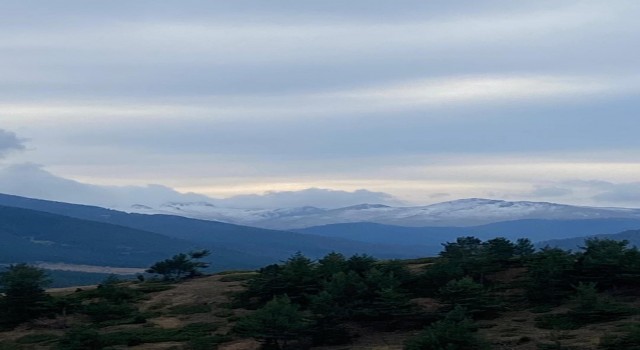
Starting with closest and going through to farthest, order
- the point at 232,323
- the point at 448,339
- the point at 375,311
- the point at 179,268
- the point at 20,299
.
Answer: the point at 448,339 < the point at 375,311 < the point at 232,323 < the point at 20,299 < the point at 179,268

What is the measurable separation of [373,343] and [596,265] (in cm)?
1120

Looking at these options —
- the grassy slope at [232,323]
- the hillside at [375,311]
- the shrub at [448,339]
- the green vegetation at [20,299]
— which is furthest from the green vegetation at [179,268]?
the shrub at [448,339]

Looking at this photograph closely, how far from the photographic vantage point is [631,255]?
40.5m

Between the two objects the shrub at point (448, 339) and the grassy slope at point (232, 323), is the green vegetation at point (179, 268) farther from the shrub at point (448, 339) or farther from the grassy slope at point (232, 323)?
the shrub at point (448, 339)

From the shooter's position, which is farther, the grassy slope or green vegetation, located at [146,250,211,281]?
green vegetation, located at [146,250,211,281]

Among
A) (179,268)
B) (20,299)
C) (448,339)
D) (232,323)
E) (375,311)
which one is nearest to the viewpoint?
(448,339)

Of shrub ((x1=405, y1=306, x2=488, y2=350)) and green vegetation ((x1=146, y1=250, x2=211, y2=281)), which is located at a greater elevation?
green vegetation ((x1=146, y1=250, x2=211, y2=281))

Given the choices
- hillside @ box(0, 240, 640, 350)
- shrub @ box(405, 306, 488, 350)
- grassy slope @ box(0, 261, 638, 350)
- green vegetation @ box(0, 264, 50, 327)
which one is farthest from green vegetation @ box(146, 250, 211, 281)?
shrub @ box(405, 306, 488, 350)

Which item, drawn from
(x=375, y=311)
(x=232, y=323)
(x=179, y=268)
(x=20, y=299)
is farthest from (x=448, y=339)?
(x=179, y=268)

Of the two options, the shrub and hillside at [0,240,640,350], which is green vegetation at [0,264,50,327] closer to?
hillside at [0,240,640,350]

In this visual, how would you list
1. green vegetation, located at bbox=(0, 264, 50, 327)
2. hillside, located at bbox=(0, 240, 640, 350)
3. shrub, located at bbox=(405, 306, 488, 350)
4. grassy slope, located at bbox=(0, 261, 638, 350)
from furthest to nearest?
green vegetation, located at bbox=(0, 264, 50, 327), hillside, located at bbox=(0, 240, 640, 350), grassy slope, located at bbox=(0, 261, 638, 350), shrub, located at bbox=(405, 306, 488, 350)

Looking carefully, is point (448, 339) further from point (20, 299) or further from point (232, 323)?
point (20, 299)

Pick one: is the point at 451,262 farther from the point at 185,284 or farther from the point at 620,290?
the point at 185,284

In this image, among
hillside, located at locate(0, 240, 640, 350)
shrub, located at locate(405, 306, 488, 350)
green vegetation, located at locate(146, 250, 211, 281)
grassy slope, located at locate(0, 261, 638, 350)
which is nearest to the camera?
shrub, located at locate(405, 306, 488, 350)
